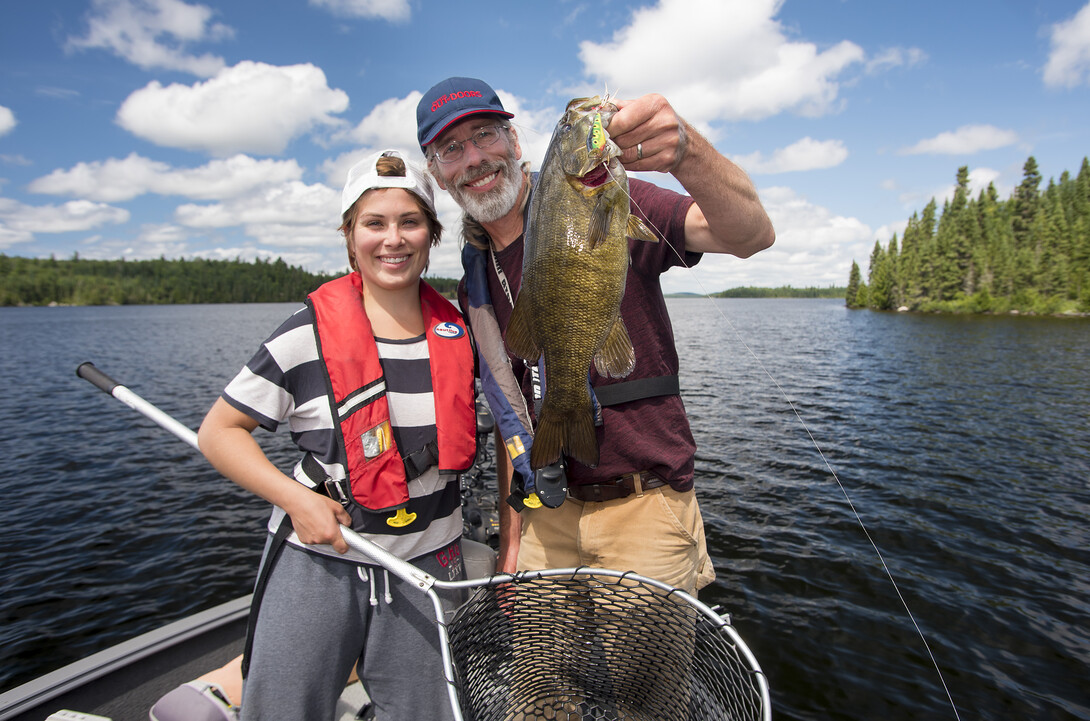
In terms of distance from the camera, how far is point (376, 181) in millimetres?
2693

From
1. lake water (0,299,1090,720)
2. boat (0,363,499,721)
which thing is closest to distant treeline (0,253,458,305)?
lake water (0,299,1090,720)

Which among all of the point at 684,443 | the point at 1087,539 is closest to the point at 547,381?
the point at 684,443

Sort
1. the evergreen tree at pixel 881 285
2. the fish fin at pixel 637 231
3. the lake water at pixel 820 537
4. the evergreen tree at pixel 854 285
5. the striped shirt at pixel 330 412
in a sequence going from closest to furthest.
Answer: the fish fin at pixel 637 231 < the striped shirt at pixel 330 412 < the lake water at pixel 820 537 < the evergreen tree at pixel 881 285 < the evergreen tree at pixel 854 285

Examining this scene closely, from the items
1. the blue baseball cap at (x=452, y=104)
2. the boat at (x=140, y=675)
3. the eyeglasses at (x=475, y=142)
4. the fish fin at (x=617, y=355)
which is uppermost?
the blue baseball cap at (x=452, y=104)

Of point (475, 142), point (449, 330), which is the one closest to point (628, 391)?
point (449, 330)

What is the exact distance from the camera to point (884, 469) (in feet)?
42.5

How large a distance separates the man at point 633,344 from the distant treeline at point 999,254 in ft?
276

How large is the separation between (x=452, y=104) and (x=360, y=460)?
190 centimetres

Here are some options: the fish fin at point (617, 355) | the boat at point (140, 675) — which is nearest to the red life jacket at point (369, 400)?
the fish fin at point (617, 355)

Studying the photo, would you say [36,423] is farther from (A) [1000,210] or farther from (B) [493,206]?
(A) [1000,210]

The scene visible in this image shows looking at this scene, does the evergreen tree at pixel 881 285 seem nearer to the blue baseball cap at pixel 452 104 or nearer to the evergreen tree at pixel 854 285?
the evergreen tree at pixel 854 285

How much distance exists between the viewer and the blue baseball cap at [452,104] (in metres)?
2.87

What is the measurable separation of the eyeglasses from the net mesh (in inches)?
87.4

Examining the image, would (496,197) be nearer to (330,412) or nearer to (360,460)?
(330,412)
